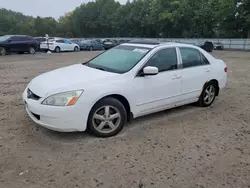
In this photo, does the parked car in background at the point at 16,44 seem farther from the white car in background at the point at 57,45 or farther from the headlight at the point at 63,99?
the headlight at the point at 63,99

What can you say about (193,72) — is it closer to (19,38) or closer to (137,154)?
(137,154)

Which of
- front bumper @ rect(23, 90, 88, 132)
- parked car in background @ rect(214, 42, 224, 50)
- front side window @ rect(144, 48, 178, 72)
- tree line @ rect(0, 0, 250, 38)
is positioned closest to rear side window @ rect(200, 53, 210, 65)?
front side window @ rect(144, 48, 178, 72)

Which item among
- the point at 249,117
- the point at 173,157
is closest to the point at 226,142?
the point at 173,157

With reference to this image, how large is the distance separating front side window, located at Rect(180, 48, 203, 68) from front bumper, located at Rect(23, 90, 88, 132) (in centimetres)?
242

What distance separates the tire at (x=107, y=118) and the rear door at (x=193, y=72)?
1572 mm

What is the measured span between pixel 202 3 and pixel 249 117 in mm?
44019

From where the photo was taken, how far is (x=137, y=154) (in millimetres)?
3484

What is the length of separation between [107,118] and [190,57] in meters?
2.37

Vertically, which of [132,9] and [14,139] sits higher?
[132,9]

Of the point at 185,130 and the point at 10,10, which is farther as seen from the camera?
the point at 10,10

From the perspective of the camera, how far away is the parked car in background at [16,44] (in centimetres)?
1856

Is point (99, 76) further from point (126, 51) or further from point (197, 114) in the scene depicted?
point (197, 114)

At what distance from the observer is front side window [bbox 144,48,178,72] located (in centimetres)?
450

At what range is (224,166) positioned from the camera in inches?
127
